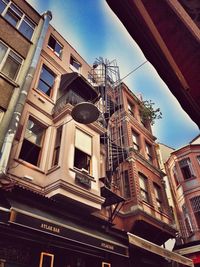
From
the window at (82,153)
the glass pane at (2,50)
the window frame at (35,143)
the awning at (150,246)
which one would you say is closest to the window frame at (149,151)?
the awning at (150,246)

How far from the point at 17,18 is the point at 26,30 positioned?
31.2 inches

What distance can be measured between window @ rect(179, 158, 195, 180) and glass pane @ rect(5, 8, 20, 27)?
21591 mm

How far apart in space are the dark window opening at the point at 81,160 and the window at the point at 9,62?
4.89 m

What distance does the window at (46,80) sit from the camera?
12828 mm

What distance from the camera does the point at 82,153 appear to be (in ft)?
37.4

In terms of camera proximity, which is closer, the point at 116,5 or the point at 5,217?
the point at 116,5

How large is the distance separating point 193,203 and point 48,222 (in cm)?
1953

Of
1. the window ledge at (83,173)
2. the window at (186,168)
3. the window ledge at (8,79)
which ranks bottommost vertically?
the window ledge at (83,173)

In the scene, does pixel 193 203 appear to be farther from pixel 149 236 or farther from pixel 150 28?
pixel 150 28

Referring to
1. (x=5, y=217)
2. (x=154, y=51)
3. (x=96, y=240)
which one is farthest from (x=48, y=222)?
(x=154, y=51)

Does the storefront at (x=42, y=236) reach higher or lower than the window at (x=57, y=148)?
lower

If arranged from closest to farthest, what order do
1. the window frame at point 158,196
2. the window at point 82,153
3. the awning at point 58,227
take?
the awning at point 58,227 → the window at point 82,153 → the window frame at point 158,196

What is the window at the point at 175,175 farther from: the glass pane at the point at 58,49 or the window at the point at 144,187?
the glass pane at the point at 58,49

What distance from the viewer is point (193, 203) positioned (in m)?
22.6
